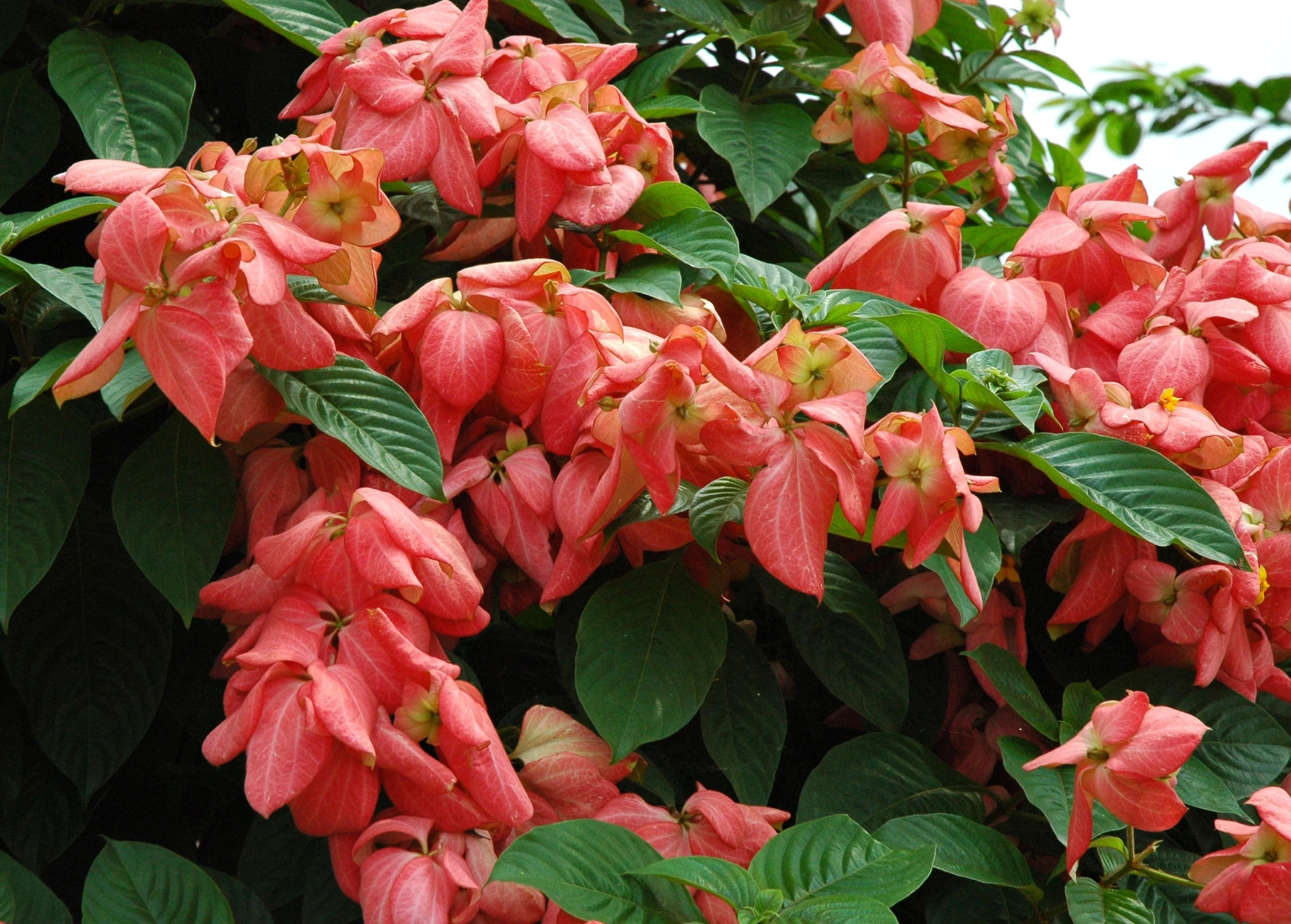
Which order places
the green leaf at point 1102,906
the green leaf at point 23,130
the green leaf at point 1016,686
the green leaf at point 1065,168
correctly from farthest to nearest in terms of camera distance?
the green leaf at point 1065,168 → the green leaf at point 23,130 → the green leaf at point 1016,686 → the green leaf at point 1102,906

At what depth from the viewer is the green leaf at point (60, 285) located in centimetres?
71

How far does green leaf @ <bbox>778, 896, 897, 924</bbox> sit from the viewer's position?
0.62 metres

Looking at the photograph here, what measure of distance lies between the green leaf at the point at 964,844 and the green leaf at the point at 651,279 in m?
0.37

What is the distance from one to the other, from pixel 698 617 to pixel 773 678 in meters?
0.10

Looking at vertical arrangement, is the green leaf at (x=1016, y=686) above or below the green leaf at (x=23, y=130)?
below

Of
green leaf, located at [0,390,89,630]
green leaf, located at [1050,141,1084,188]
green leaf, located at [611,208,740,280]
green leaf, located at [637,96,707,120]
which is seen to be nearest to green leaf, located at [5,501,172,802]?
green leaf, located at [0,390,89,630]

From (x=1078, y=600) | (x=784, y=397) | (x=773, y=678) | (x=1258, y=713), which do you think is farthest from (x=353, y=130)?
(x=1258, y=713)

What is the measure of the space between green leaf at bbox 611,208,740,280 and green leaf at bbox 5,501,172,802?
1.40ft

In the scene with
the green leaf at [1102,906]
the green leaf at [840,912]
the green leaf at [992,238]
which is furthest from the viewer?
the green leaf at [992,238]

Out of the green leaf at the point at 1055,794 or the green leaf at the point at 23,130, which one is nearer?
the green leaf at the point at 1055,794

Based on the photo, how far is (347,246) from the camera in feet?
2.41

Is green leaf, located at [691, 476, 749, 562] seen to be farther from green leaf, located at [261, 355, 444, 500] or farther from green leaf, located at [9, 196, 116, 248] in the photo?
green leaf, located at [9, 196, 116, 248]

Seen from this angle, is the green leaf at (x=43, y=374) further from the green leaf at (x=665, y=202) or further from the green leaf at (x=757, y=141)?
the green leaf at (x=757, y=141)

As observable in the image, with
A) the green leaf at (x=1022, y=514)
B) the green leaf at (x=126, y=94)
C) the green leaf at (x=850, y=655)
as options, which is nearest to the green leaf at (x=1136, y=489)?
the green leaf at (x=1022, y=514)
